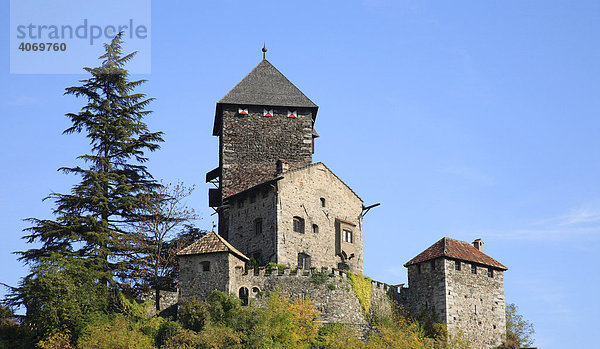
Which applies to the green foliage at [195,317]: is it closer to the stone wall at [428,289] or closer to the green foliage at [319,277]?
the green foliage at [319,277]

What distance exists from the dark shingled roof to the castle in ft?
0.23

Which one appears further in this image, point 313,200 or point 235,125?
point 235,125

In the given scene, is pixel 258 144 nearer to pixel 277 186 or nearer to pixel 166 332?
pixel 277 186

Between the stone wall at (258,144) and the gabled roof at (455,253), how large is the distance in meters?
11.3

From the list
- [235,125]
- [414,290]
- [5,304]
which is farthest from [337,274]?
[5,304]

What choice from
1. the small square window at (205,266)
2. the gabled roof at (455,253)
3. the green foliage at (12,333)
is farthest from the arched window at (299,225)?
the green foliage at (12,333)

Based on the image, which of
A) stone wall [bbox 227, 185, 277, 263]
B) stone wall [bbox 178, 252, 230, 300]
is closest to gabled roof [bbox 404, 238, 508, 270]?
stone wall [bbox 227, 185, 277, 263]

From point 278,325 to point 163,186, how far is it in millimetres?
12739

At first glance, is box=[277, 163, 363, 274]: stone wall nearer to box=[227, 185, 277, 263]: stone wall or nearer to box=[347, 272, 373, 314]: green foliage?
box=[227, 185, 277, 263]: stone wall

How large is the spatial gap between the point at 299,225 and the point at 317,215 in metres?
1.61

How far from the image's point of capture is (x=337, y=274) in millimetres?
55375

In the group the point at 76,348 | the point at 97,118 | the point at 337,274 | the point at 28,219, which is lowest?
the point at 76,348

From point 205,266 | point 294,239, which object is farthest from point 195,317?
point 294,239

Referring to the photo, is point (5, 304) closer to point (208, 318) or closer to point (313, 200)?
point (208, 318)
